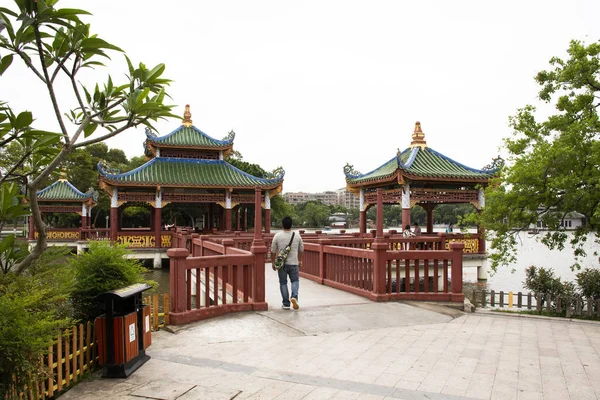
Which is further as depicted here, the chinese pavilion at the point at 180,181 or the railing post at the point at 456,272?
the chinese pavilion at the point at 180,181

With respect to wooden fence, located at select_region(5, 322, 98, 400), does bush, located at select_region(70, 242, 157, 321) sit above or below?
above

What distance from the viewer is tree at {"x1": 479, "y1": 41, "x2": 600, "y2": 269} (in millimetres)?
9352

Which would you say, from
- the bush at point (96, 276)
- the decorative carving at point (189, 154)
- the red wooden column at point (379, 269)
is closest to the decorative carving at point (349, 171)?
the decorative carving at point (189, 154)

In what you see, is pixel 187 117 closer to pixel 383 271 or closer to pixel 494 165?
pixel 494 165

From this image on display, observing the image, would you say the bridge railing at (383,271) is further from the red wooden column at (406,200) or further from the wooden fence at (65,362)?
the red wooden column at (406,200)

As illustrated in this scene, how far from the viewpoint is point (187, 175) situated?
25.0m

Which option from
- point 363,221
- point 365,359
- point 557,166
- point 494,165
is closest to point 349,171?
point 363,221

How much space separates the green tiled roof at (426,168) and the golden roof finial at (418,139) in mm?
222

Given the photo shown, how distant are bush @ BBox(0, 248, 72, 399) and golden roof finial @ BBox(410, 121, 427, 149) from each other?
19.4 m

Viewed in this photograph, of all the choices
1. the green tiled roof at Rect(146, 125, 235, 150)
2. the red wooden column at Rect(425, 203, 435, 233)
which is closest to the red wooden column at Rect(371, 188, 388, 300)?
the red wooden column at Rect(425, 203, 435, 233)

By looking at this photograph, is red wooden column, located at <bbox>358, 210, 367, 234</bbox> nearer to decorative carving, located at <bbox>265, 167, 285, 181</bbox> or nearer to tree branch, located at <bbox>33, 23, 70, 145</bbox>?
decorative carving, located at <bbox>265, 167, 285, 181</bbox>

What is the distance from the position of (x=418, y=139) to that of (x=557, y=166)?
12.6 metres

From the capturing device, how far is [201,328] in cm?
674

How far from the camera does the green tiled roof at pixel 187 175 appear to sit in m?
23.5
